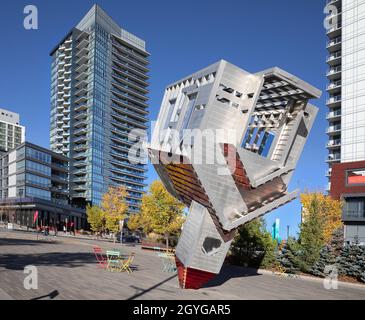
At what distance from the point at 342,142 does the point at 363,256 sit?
191ft

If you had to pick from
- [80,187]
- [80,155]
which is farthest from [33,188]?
[80,155]

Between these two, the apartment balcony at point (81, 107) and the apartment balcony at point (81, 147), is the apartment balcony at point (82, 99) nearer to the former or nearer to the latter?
the apartment balcony at point (81, 107)

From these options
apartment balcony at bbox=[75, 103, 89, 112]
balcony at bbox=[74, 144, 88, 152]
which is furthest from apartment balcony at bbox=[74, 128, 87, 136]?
apartment balcony at bbox=[75, 103, 89, 112]

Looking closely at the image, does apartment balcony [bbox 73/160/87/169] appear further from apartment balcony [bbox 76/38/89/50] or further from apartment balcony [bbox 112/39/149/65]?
→ apartment balcony [bbox 112/39/149/65]

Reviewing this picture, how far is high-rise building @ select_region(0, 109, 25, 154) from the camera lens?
178375 mm

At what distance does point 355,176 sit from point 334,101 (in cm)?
3523

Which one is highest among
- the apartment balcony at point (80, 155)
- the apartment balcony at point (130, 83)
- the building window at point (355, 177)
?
the apartment balcony at point (130, 83)

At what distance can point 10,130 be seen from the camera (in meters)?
182

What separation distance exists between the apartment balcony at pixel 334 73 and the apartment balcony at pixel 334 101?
4215 millimetres

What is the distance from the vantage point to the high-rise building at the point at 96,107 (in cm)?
13050

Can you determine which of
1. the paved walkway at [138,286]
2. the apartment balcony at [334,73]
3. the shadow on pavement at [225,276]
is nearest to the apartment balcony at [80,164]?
the apartment balcony at [334,73]

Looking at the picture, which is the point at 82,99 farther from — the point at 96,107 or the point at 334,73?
the point at 334,73
